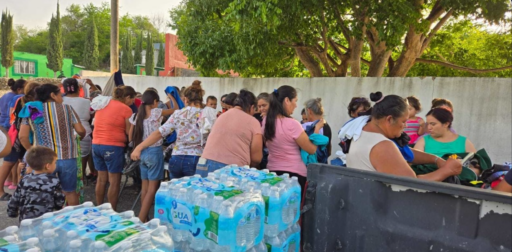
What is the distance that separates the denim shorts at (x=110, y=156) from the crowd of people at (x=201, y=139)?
0.04 ft

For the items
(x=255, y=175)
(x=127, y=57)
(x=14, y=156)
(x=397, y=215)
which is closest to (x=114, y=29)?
(x=14, y=156)

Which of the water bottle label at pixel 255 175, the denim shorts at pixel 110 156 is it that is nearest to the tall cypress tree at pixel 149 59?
the denim shorts at pixel 110 156

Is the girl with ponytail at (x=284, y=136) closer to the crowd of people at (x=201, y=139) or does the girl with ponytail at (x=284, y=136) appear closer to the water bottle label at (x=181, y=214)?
the crowd of people at (x=201, y=139)

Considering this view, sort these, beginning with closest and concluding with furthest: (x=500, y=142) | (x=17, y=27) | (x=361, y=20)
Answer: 1. (x=500, y=142)
2. (x=361, y=20)
3. (x=17, y=27)

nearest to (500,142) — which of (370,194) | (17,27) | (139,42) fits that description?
(370,194)

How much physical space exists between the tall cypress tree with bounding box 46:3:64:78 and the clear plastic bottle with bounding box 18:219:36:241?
42396 millimetres

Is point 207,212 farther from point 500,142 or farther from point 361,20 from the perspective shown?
point 361,20

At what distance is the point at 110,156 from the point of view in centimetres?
457

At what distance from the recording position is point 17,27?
2240 inches

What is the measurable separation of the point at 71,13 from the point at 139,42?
16.0 metres

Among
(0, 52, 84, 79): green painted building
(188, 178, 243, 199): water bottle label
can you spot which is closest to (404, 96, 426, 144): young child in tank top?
(188, 178, 243, 199): water bottle label

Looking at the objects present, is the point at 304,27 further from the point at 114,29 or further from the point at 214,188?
the point at 214,188

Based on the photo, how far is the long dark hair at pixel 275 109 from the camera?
359 cm

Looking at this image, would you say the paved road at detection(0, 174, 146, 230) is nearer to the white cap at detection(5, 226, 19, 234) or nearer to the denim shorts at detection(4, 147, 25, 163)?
the denim shorts at detection(4, 147, 25, 163)
